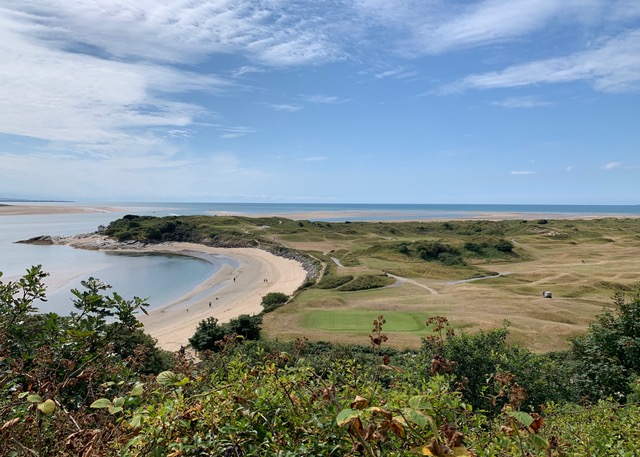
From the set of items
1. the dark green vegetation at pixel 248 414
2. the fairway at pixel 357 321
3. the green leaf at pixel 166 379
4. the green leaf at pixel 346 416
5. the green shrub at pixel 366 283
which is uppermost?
the green leaf at pixel 346 416

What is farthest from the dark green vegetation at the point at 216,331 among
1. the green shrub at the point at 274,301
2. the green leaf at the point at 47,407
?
the green leaf at the point at 47,407

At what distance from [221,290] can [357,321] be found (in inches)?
824

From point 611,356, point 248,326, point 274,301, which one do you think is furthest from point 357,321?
point 611,356

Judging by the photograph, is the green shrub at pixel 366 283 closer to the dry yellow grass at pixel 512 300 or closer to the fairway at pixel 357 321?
the dry yellow grass at pixel 512 300

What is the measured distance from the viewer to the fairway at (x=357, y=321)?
28.6 m

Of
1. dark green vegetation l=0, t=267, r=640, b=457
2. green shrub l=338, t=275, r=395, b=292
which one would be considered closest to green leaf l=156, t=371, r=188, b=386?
dark green vegetation l=0, t=267, r=640, b=457

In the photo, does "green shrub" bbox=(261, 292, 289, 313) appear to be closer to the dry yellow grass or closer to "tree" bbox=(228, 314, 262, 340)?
the dry yellow grass

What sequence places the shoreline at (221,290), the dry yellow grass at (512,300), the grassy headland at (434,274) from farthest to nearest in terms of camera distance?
the shoreline at (221,290)
the grassy headland at (434,274)
the dry yellow grass at (512,300)

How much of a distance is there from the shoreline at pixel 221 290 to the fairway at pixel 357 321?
7206mm

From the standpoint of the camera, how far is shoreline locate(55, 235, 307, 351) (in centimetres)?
3172

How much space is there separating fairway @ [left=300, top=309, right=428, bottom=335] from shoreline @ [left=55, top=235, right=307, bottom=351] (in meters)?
7.21

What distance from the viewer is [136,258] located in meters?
69.0

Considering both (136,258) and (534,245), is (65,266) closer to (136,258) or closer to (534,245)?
(136,258)

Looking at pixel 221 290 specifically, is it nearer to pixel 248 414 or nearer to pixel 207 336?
pixel 207 336
